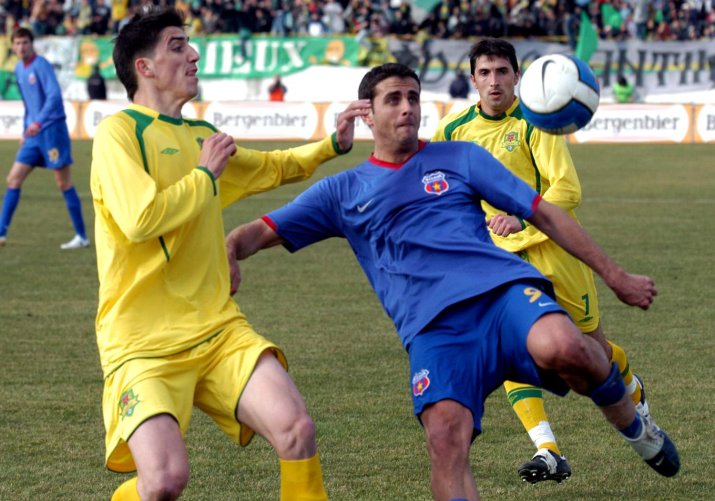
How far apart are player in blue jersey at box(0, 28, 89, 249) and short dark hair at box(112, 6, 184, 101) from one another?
9.01 metres

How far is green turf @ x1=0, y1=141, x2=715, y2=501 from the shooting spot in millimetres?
5938

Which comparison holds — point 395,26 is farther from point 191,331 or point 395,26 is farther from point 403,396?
point 191,331

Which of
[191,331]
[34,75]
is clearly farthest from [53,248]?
[191,331]

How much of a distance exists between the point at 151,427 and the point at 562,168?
2.78 metres

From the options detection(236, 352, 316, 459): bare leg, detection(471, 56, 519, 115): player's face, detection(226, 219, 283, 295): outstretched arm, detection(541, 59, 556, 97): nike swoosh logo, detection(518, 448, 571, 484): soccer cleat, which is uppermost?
detection(541, 59, 556, 97): nike swoosh logo

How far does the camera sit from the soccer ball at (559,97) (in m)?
5.56

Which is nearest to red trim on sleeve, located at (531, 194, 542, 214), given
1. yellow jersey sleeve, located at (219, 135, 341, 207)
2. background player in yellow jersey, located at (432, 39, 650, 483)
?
yellow jersey sleeve, located at (219, 135, 341, 207)

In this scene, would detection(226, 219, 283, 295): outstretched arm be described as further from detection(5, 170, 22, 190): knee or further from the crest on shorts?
detection(5, 170, 22, 190): knee

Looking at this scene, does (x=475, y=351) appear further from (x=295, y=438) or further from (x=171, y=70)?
(x=171, y=70)

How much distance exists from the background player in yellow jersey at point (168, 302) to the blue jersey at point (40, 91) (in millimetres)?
9119

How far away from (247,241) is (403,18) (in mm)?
31010

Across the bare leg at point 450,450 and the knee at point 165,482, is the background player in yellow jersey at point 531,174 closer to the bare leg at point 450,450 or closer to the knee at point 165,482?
the bare leg at point 450,450

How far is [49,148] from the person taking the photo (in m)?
13.8

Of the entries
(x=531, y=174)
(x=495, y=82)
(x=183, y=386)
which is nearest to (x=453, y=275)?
(x=183, y=386)
